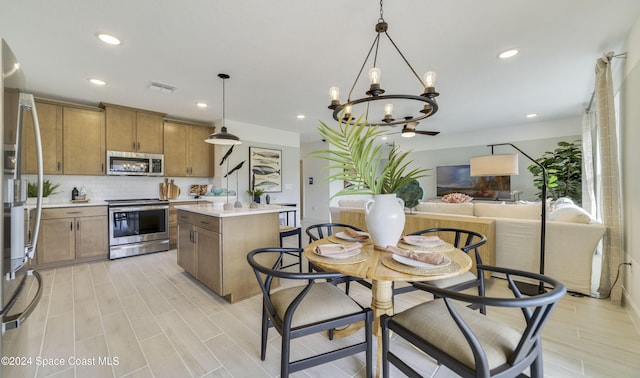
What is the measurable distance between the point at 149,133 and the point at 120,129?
41 cm

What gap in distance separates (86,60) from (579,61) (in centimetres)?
539

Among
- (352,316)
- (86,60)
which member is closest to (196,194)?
(86,60)

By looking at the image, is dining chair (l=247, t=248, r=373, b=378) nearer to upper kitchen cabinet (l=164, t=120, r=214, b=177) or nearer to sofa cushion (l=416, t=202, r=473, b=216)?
sofa cushion (l=416, t=202, r=473, b=216)

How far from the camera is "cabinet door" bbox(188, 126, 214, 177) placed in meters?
5.10

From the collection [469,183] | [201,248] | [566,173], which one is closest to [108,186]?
[201,248]

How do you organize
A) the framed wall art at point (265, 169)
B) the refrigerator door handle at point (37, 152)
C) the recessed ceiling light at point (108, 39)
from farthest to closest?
the framed wall art at point (265, 169) → the recessed ceiling light at point (108, 39) → the refrigerator door handle at point (37, 152)

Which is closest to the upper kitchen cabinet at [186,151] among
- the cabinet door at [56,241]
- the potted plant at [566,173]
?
the cabinet door at [56,241]

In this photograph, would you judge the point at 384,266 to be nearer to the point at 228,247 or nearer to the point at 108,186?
the point at 228,247

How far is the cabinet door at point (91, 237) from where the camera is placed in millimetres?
3691

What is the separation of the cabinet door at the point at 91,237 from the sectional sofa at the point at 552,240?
4.82m

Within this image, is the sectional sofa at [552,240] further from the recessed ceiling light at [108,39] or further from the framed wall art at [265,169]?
the recessed ceiling light at [108,39]

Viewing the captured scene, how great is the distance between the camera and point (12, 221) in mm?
1188

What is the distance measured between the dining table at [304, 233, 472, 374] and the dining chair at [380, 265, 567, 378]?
0.42ft

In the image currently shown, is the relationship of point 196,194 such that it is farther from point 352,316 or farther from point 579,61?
point 579,61
